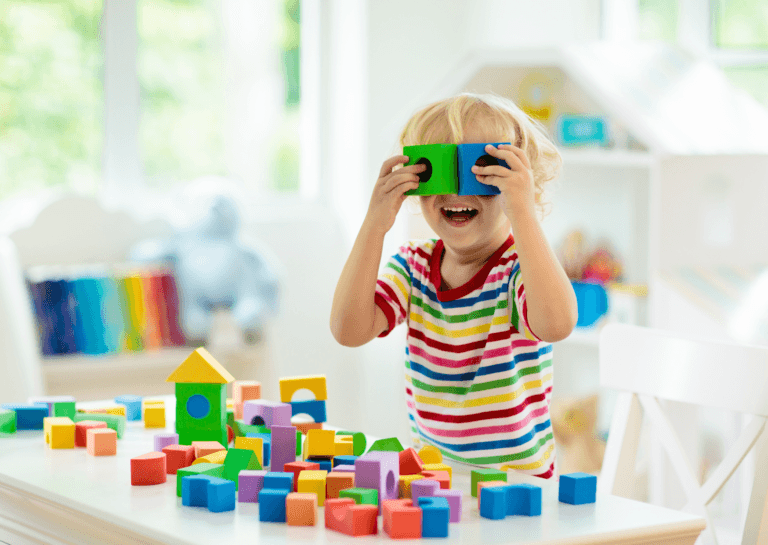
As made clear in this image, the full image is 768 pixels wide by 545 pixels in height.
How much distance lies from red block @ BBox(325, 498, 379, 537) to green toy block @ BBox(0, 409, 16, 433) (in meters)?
0.50

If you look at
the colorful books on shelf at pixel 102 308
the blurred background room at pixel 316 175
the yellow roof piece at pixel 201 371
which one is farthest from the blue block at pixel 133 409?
the colorful books on shelf at pixel 102 308

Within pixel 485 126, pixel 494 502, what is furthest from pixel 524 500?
pixel 485 126

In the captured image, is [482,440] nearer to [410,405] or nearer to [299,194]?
[410,405]

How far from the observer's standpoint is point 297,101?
309 cm

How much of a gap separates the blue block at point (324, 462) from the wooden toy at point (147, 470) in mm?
128

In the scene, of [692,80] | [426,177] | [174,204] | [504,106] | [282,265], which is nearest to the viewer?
[426,177]

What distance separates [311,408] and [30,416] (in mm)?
311

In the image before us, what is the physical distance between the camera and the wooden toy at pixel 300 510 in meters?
0.68

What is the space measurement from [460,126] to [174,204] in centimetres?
185

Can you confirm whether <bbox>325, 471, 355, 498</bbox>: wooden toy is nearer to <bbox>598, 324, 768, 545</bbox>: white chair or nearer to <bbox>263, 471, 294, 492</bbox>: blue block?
<bbox>263, 471, 294, 492</bbox>: blue block

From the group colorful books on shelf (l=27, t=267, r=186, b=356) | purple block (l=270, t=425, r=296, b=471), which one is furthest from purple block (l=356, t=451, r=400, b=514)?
colorful books on shelf (l=27, t=267, r=186, b=356)

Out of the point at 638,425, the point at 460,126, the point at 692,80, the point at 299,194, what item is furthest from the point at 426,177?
the point at 299,194

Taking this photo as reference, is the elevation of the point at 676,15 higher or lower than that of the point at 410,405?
higher

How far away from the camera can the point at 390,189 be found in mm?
980
